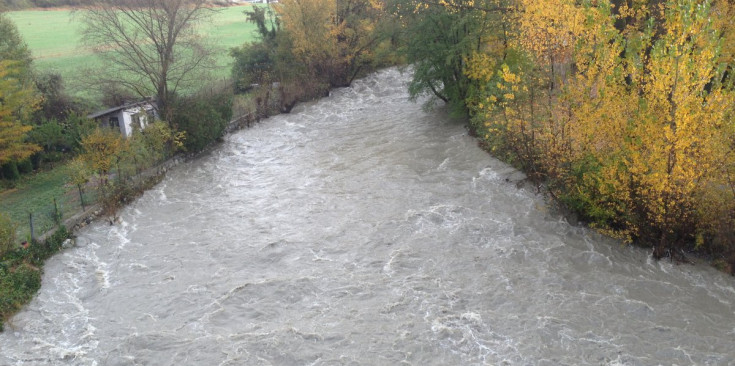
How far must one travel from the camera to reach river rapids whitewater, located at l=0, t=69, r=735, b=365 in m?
13.1

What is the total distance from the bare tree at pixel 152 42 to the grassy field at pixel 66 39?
1.77m

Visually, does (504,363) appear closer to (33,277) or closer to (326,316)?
(326,316)

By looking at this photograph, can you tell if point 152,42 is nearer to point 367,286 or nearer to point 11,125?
point 11,125

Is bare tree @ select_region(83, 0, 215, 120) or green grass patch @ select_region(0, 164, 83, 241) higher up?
bare tree @ select_region(83, 0, 215, 120)

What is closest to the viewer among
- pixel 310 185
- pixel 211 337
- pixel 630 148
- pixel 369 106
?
pixel 211 337

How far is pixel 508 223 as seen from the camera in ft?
62.3

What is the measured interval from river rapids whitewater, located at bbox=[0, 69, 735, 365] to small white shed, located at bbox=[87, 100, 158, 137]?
5.36 m

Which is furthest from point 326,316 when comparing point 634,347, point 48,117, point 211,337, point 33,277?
point 48,117

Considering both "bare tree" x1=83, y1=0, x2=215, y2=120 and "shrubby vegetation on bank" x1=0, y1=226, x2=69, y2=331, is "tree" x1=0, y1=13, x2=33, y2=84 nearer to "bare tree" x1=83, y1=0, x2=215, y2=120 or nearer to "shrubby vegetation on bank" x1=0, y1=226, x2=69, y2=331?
"bare tree" x1=83, y1=0, x2=215, y2=120

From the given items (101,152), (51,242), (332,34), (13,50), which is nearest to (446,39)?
(332,34)

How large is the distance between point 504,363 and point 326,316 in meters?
4.58

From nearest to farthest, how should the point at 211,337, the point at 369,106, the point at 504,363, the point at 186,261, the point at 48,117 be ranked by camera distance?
the point at 504,363
the point at 211,337
the point at 186,261
the point at 48,117
the point at 369,106

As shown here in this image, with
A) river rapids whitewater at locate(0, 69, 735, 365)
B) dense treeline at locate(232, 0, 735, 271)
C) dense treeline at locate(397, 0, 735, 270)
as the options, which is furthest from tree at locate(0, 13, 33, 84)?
dense treeline at locate(397, 0, 735, 270)

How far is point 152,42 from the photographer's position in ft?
98.6
